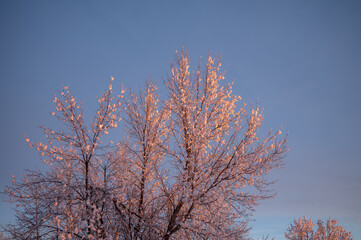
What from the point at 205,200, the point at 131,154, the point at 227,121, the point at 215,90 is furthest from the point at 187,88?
the point at 205,200

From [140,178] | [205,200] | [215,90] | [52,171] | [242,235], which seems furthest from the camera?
[52,171]

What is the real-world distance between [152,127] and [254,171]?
13.8 feet

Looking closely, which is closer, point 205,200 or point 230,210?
point 205,200

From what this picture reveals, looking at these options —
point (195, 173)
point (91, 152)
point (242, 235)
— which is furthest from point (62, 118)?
point (242, 235)

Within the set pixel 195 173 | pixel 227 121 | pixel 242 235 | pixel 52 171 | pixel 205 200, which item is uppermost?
pixel 227 121

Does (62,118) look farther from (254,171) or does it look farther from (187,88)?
(254,171)

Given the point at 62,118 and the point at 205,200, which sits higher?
the point at 62,118

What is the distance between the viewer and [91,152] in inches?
288

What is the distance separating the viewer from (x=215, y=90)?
995cm

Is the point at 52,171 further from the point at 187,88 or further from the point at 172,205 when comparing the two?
the point at 187,88

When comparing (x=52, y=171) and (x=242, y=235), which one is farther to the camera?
(x=52, y=171)

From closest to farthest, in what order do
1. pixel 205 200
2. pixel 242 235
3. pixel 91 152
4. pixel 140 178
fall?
1. pixel 91 152
2. pixel 205 200
3. pixel 242 235
4. pixel 140 178

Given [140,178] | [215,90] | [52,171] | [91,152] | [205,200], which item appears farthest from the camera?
[52,171]

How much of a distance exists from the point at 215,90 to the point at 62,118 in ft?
17.5
